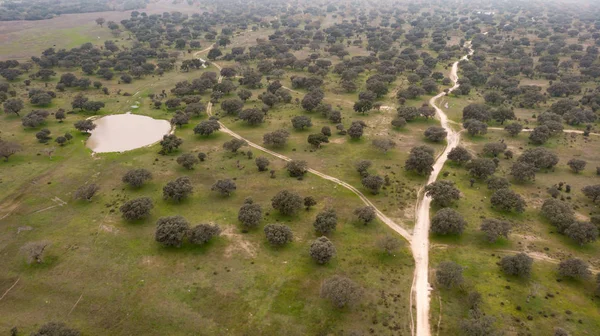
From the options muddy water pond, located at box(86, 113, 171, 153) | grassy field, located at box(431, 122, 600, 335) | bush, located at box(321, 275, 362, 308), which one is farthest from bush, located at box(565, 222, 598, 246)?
muddy water pond, located at box(86, 113, 171, 153)

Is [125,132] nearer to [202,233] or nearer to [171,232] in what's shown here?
[171,232]

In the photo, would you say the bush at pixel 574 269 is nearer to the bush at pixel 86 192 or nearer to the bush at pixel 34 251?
the bush at pixel 34 251

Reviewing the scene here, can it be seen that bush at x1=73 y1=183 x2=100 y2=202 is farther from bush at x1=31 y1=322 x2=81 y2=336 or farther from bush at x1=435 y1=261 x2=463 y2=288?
bush at x1=435 y1=261 x2=463 y2=288

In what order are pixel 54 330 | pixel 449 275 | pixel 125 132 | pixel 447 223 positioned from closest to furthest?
pixel 54 330 < pixel 449 275 < pixel 447 223 < pixel 125 132

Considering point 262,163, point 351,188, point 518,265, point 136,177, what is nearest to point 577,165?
point 518,265

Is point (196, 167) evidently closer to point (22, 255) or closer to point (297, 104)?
point (22, 255)

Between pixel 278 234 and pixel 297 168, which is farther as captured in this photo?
pixel 297 168

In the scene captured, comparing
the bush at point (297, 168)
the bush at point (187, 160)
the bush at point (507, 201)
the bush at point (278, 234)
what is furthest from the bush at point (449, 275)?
the bush at point (187, 160)
